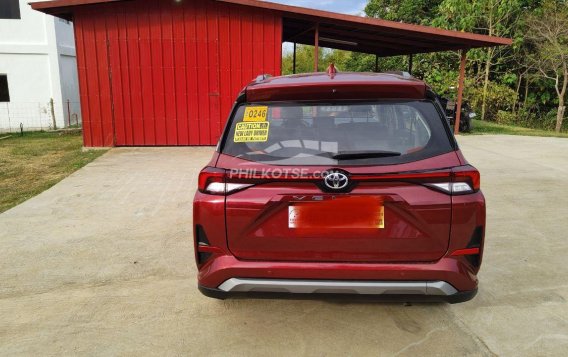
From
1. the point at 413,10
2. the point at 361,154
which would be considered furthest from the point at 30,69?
the point at 413,10

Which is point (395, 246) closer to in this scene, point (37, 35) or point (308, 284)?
point (308, 284)

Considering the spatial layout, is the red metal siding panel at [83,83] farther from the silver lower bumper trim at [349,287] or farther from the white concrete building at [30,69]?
the silver lower bumper trim at [349,287]

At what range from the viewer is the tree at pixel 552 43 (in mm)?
16984

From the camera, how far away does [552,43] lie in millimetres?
17234

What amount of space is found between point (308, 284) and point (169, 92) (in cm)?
862

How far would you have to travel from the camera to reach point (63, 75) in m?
15.4

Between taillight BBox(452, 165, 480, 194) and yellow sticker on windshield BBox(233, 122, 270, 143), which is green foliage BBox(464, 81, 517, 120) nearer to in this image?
taillight BBox(452, 165, 480, 194)

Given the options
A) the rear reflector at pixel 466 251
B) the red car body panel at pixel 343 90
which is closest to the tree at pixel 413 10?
the red car body panel at pixel 343 90

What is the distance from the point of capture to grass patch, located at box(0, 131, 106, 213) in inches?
261

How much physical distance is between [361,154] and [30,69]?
15.7 m

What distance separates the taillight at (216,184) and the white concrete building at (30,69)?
48.3 ft

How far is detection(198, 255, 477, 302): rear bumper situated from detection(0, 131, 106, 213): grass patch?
4.63 meters

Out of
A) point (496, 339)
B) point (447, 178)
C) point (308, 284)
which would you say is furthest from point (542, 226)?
point (308, 284)

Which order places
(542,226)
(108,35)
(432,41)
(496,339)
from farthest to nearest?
(432,41)
(108,35)
(542,226)
(496,339)
